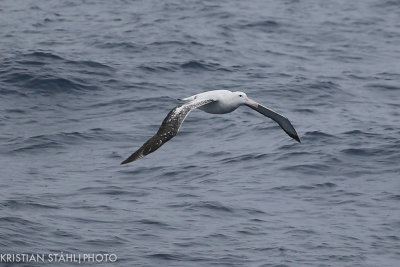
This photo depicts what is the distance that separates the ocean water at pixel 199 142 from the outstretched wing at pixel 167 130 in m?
3.13

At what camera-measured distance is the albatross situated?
17164 millimetres

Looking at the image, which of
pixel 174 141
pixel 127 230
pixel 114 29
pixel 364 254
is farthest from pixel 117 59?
pixel 364 254

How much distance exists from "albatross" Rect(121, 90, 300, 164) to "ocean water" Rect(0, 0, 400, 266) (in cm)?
234

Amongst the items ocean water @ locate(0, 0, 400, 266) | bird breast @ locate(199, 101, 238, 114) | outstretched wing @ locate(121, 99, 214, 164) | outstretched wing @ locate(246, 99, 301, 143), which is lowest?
ocean water @ locate(0, 0, 400, 266)

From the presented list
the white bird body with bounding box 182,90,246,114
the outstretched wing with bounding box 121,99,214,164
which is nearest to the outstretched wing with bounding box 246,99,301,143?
the white bird body with bounding box 182,90,246,114

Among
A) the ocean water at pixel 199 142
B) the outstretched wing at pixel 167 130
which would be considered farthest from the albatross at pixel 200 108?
the ocean water at pixel 199 142

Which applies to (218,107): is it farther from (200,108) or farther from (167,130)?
(167,130)

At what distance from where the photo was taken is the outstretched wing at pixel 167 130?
55.1 ft

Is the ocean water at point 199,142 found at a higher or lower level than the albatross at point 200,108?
lower

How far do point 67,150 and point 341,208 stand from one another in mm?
7441

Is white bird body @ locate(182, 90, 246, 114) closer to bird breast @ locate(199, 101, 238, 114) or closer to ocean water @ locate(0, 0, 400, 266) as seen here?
bird breast @ locate(199, 101, 238, 114)

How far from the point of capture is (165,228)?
20797 millimetres

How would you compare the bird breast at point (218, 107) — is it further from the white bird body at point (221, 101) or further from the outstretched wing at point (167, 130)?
the outstretched wing at point (167, 130)

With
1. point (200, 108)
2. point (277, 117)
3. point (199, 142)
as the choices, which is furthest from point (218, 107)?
point (199, 142)
